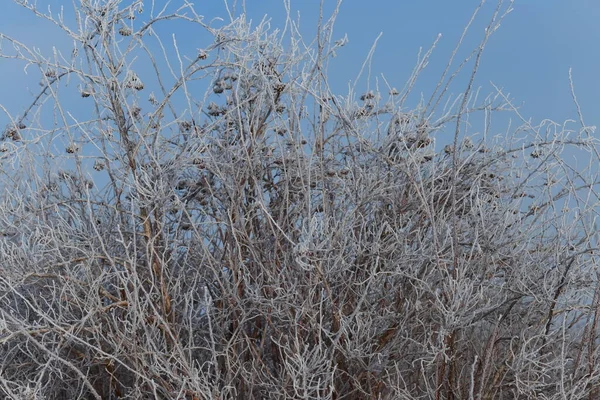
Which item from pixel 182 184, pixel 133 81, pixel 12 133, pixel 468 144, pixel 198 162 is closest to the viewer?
pixel 133 81

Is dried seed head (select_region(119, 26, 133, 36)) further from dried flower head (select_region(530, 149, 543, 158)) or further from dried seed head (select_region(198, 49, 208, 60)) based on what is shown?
dried flower head (select_region(530, 149, 543, 158))

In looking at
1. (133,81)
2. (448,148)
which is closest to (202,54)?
(133,81)

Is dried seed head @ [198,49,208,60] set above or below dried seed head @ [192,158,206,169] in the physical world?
above

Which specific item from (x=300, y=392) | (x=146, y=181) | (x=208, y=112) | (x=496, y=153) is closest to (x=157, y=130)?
(x=146, y=181)

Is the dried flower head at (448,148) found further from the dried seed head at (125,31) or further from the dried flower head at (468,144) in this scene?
the dried seed head at (125,31)

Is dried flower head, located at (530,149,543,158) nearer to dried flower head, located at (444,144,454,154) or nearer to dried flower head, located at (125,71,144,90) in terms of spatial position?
dried flower head, located at (444,144,454,154)

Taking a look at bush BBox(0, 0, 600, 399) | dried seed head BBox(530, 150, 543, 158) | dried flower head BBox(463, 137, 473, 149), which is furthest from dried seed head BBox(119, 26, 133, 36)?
dried seed head BBox(530, 150, 543, 158)

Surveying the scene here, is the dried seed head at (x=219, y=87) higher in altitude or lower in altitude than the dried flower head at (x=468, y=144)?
lower

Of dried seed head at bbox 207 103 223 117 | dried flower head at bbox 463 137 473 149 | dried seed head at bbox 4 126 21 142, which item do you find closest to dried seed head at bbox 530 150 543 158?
dried flower head at bbox 463 137 473 149

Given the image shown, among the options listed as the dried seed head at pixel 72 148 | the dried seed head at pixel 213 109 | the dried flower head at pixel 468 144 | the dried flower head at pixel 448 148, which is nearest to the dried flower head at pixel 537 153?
the dried flower head at pixel 468 144

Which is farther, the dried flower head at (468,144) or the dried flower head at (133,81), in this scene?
the dried flower head at (468,144)

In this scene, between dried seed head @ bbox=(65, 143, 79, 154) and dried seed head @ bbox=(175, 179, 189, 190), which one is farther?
dried seed head @ bbox=(175, 179, 189, 190)

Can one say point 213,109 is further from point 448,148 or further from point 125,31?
point 448,148

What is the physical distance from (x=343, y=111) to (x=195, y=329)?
4.89ft
